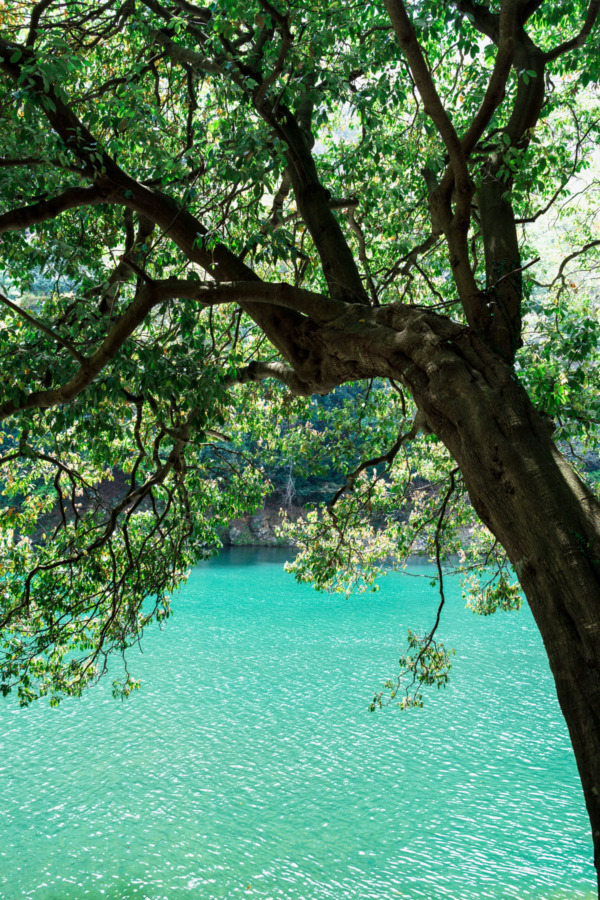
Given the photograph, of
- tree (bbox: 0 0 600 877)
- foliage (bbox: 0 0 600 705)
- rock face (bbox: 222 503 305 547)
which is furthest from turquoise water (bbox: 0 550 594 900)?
rock face (bbox: 222 503 305 547)

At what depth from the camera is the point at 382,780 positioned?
8484mm

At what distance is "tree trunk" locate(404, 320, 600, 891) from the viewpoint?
2.21 metres

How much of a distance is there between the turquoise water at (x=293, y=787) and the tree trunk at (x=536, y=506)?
16.8ft

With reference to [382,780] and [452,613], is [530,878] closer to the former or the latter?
[382,780]

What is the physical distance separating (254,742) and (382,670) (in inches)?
155

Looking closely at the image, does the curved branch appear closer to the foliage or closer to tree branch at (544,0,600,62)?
the foliage

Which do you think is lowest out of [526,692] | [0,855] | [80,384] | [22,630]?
[0,855]

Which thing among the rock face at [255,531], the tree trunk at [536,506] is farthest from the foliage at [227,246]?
the rock face at [255,531]

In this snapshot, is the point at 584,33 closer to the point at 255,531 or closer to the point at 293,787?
the point at 293,787

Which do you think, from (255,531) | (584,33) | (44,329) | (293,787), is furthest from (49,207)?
(255,531)

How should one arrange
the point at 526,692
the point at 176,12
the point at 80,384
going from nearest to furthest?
the point at 80,384, the point at 176,12, the point at 526,692

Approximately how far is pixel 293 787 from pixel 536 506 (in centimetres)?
698

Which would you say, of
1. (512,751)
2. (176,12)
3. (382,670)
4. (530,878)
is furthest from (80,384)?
(382,670)

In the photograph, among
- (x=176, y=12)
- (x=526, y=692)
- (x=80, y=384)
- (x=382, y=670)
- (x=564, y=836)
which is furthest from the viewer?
(x=382, y=670)
